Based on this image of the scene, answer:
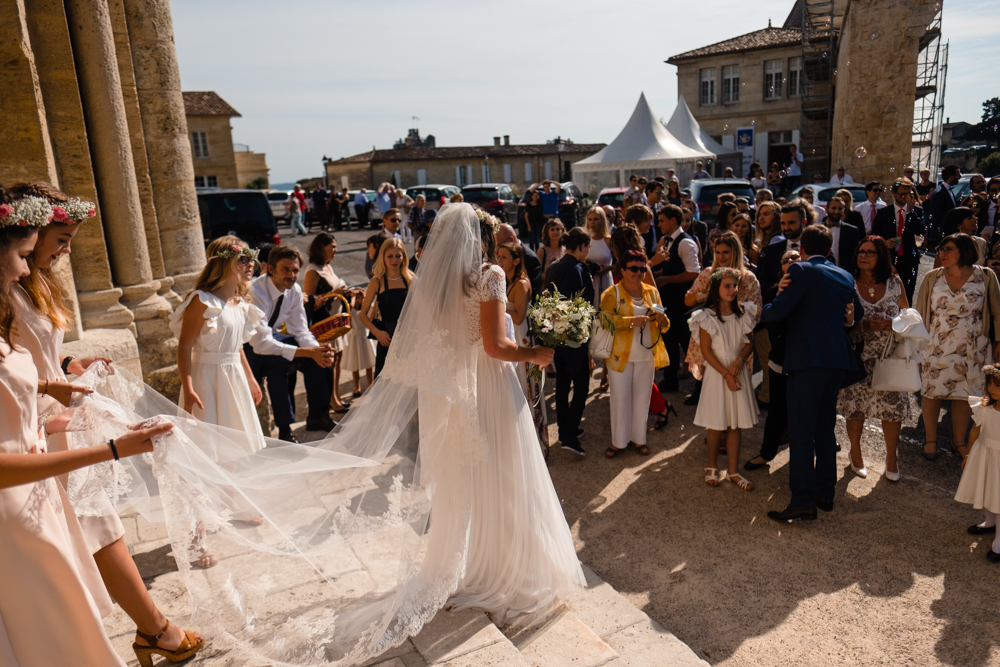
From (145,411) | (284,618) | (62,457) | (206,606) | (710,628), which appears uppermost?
(62,457)

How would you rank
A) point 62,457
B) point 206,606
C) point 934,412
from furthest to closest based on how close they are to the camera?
point 934,412 → point 206,606 → point 62,457

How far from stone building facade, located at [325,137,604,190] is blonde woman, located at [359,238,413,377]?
43398mm

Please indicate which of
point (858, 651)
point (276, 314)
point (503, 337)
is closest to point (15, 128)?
point (276, 314)

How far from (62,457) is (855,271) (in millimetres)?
5514

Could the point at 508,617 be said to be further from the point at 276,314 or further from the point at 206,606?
the point at 276,314

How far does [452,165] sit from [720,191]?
113ft

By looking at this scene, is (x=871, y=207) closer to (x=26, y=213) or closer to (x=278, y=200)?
(x=26, y=213)

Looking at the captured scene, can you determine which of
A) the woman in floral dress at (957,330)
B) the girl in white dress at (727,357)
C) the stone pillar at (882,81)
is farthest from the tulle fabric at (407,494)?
the stone pillar at (882,81)

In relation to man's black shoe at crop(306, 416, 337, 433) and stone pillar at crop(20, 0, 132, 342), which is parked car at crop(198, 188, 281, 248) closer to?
man's black shoe at crop(306, 416, 337, 433)

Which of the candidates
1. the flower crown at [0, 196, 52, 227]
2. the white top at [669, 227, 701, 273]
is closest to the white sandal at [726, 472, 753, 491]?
the white top at [669, 227, 701, 273]

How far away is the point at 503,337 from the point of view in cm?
353

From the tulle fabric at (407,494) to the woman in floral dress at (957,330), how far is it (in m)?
4.00

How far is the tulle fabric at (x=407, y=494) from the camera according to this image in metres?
3.17

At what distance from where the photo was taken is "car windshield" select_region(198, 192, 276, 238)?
11.7 meters
